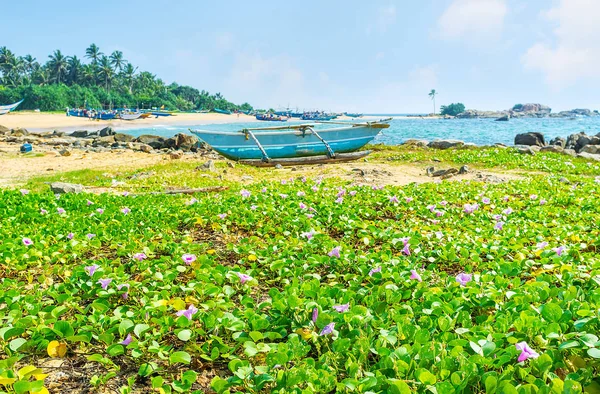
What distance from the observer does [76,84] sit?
89.1 metres

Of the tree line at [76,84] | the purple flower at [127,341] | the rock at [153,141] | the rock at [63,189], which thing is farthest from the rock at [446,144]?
the tree line at [76,84]

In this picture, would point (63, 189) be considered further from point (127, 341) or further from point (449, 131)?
point (449, 131)

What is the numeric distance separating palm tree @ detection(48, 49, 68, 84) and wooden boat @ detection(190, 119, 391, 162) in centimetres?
9178

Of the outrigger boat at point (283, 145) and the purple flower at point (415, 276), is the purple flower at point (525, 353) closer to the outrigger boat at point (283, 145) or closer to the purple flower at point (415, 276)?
the purple flower at point (415, 276)

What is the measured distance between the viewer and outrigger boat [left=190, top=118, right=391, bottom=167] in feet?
59.6

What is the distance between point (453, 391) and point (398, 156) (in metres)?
17.8

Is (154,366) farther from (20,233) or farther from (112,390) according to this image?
(20,233)

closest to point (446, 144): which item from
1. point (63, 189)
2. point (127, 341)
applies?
point (63, 189)

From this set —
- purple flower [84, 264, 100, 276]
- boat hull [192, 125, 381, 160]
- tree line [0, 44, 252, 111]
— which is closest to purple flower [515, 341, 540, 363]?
purple flower [84, 264, 100, 276]

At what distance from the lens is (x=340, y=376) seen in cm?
234

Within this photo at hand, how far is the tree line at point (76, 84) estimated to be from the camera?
75438mm

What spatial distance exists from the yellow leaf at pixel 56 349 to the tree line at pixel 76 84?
85.3 meters

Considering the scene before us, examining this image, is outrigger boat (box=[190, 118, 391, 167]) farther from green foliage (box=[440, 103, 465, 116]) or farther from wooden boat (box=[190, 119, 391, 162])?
green foliage (box=[440, 103, 465, 116])

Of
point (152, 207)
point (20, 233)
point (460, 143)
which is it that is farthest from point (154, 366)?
point (460, 143)
